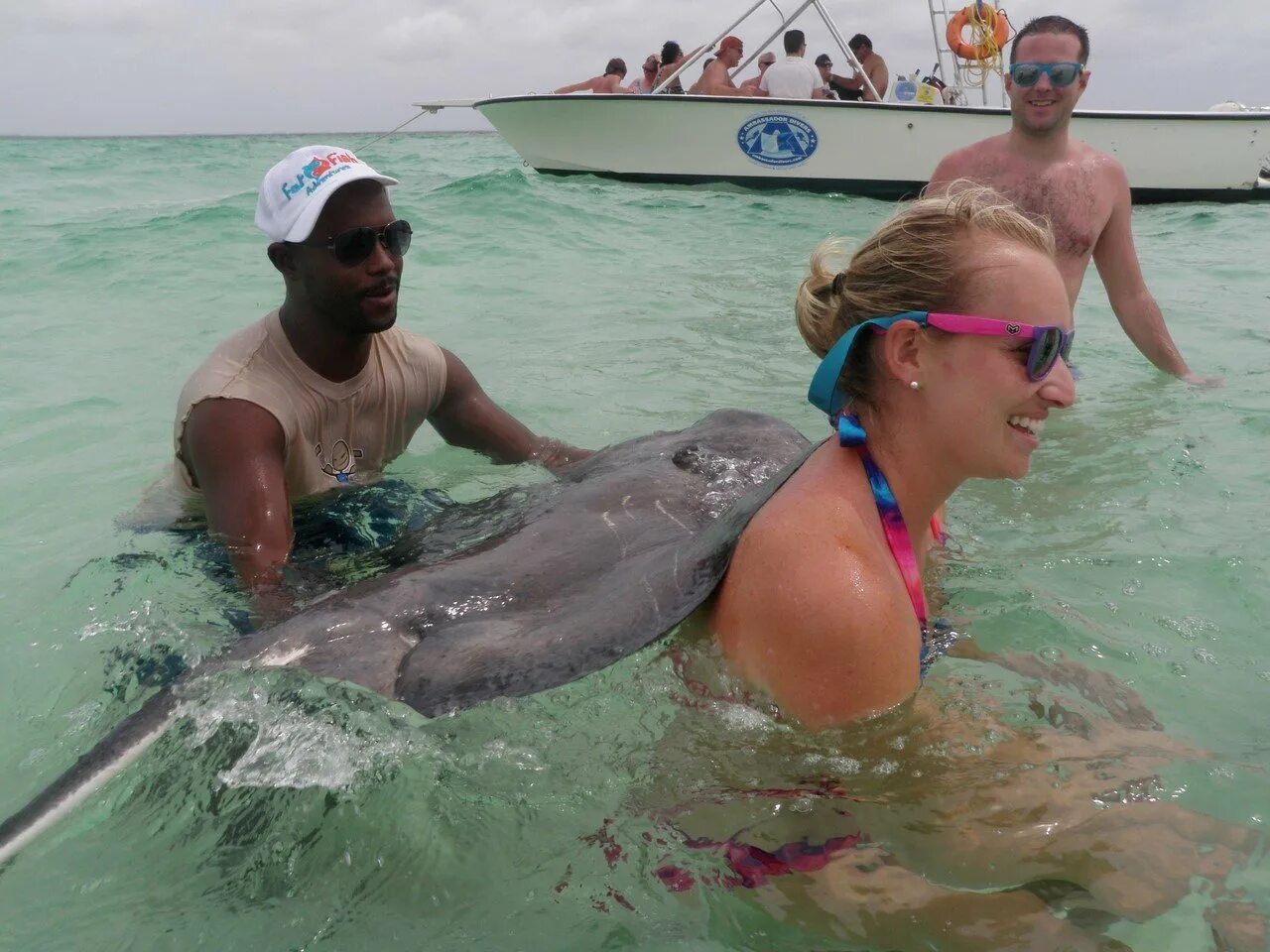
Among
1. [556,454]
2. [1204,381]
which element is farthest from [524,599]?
[1204,381]

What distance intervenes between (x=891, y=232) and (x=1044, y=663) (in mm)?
1443

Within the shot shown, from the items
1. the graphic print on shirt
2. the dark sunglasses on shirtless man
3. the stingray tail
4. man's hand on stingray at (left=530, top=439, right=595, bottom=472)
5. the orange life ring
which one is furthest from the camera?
A: the orange life ring

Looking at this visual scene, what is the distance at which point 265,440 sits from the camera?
11.4ft

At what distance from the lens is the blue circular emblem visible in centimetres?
1525

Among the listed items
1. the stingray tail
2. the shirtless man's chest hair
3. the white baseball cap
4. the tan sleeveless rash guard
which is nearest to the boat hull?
the shirtless man's chest hair

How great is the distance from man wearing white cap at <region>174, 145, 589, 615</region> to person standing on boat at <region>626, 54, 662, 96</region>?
48.0ft

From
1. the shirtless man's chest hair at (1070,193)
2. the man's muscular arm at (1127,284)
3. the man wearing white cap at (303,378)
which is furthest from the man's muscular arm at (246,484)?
the man's muscular arm at (1127,284)

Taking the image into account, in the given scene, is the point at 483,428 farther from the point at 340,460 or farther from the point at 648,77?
the point at 648,77

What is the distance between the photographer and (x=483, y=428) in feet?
14.5

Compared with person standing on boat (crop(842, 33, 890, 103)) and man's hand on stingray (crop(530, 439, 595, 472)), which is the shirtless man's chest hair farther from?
person standing on boat (crop(842, 33, 890, 103))

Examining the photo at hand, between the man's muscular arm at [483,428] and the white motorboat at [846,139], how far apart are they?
11.6 metres

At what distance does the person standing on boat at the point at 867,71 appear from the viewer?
15.6 metres

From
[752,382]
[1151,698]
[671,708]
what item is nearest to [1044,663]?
[1151,698]

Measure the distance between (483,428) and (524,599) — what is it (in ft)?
5.92
